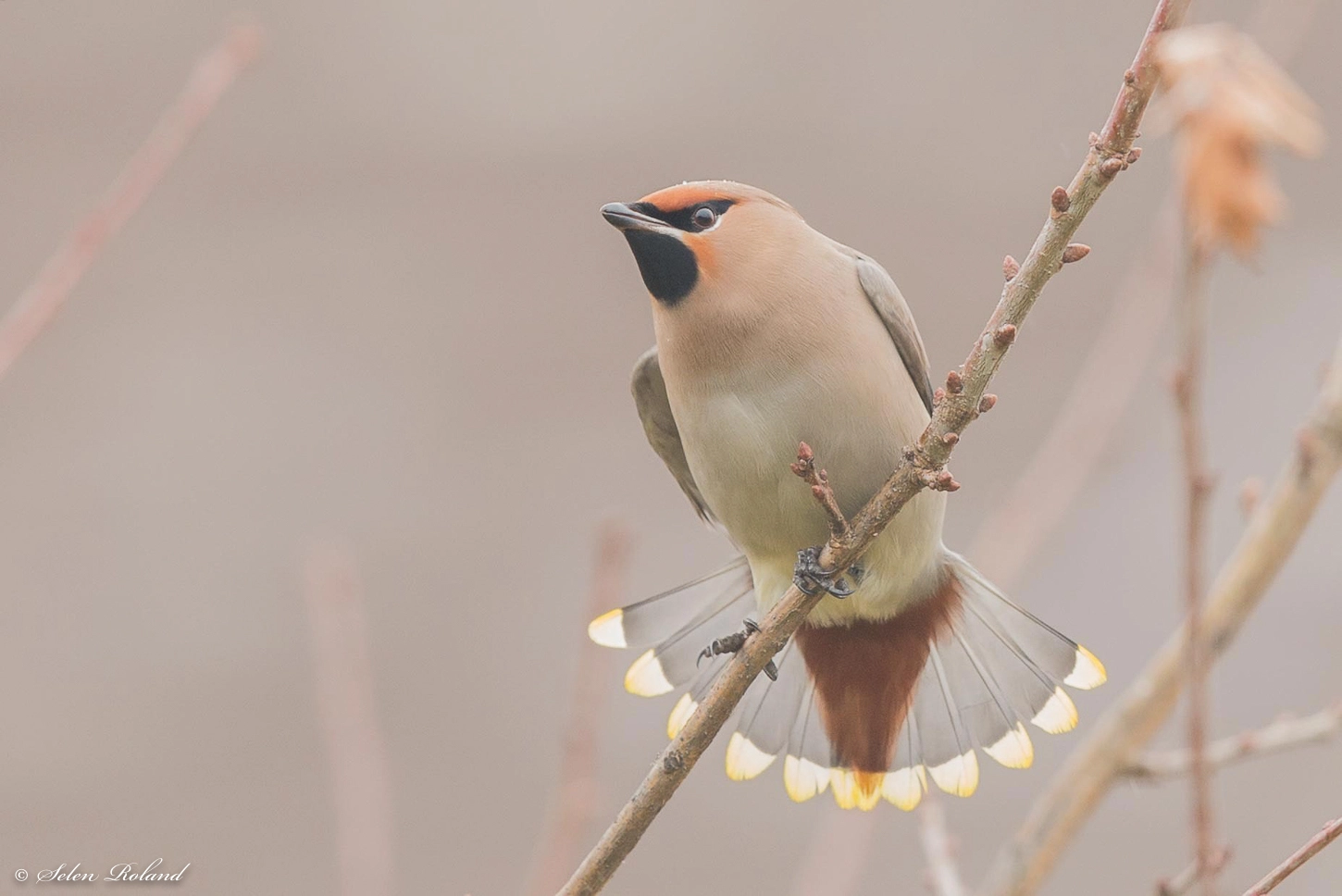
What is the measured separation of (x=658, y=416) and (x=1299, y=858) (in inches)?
78.8

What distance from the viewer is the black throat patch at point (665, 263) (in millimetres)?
2908

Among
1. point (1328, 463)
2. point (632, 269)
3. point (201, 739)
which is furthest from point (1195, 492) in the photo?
point (201, 739)

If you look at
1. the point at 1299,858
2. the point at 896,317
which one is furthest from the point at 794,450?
the point at 1299,858

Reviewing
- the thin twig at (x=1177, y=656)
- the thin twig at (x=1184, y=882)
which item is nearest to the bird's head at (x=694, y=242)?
the thin twig at (x=1177, y=656)

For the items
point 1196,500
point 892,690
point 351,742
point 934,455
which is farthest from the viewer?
point 892,690

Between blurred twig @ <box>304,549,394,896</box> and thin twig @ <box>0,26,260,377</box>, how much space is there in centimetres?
84

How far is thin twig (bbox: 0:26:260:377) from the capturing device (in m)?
1.83

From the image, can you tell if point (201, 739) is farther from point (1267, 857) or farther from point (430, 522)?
point (1267, 857)

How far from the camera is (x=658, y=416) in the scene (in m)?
3.36

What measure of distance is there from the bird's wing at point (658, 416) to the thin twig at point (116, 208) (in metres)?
1.28

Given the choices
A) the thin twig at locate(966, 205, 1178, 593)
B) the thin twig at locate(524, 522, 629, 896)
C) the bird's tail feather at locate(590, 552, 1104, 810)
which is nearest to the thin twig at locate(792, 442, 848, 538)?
the thin twig at locate(524, 522, 629, 896)

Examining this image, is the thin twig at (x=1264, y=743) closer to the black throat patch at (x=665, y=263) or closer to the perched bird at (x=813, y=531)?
the perched bird at (x=813, y=531)

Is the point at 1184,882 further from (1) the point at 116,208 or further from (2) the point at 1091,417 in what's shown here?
(1) the point at 116,208

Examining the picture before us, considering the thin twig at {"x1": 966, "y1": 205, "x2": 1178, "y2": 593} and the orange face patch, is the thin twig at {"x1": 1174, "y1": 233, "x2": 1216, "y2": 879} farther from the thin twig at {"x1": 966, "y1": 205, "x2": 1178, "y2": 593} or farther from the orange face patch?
the orange face patch
